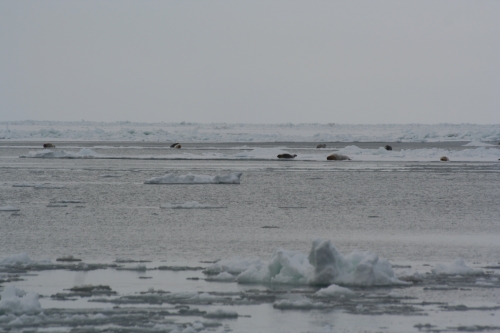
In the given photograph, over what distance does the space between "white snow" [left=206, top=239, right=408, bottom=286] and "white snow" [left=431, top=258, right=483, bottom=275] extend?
58 cm

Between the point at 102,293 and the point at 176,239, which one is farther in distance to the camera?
the point at 176,239

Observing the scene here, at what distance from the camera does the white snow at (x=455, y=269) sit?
6.57 m

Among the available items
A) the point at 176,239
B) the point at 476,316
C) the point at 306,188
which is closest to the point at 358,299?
the point at 476,316

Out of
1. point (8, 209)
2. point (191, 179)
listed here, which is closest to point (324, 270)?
point (8, 209)

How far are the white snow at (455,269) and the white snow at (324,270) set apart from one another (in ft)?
1.89

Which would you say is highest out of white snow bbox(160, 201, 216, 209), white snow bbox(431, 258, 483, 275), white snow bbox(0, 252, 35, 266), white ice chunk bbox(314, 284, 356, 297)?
white snow bbox(160, 201, 216, 209)

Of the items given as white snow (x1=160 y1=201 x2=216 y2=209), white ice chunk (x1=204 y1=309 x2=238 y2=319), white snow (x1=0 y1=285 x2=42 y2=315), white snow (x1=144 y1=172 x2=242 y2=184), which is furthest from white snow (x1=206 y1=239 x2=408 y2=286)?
white snow (x1=144 y1=172 x2=242 y2=184)

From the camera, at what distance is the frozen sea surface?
508 cm

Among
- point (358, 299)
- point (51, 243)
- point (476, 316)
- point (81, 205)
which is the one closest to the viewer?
point (476, 316)

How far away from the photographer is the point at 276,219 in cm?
1045

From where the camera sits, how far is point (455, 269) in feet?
21.7

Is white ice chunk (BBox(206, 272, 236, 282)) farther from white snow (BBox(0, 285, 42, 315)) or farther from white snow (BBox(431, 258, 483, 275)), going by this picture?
white snow (BBox(431, 258, 483, 275))

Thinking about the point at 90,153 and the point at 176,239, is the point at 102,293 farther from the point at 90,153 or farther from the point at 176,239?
the point at 90,153

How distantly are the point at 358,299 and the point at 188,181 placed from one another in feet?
34.8
